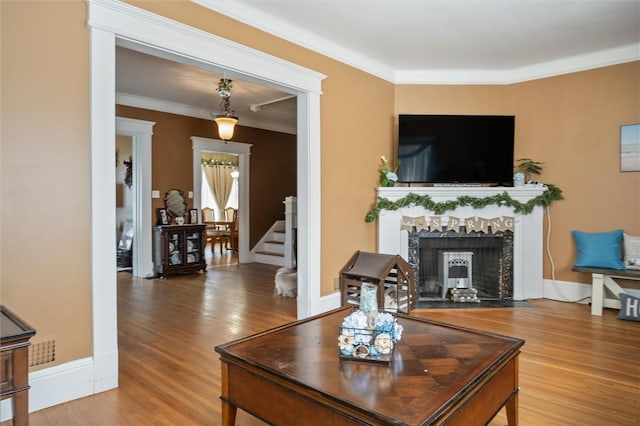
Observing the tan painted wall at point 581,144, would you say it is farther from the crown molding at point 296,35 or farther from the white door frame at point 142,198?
the white door frame at point 142,198

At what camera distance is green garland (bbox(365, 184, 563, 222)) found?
4.52 m

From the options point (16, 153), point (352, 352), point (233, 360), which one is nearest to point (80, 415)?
point (233, 360)

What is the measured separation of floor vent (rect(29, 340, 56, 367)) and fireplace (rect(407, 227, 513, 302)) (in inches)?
136

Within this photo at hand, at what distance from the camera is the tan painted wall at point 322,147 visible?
7.14 feet

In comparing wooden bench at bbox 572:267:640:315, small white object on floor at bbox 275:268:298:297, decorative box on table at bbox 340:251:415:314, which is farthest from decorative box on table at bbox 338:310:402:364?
wooden bench at bbox 572:267:640:315

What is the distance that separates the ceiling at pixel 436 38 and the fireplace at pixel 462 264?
197cm

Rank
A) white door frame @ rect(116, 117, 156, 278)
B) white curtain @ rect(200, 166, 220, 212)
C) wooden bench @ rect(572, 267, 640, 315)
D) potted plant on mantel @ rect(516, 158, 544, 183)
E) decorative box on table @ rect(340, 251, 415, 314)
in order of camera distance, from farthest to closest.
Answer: white curtain @ rect(200, 166, 220, 212)
white door frame @ rect(116, 117, 156, 278)
potted plant on mantel @ rect(516, 158, 544, 183)
wooden bench @ rect(572, 267, 640, 315)
decorative box on table @ rect(340, 251, 415, 314)

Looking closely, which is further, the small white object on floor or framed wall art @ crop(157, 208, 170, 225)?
framed wall art @ crop(157, 208, 170, 225)

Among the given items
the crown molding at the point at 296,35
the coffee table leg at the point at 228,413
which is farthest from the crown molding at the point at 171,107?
the coffee table leg at the point at 228,413

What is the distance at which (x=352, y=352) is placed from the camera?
1561 millimetres

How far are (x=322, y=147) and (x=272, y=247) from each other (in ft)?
13.5

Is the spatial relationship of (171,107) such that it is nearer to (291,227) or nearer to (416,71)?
(291,227)

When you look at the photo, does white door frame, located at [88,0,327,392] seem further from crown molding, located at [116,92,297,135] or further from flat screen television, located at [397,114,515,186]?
crown molding, located at [116,92,297,135]

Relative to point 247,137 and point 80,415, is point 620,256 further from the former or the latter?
point 247,137
